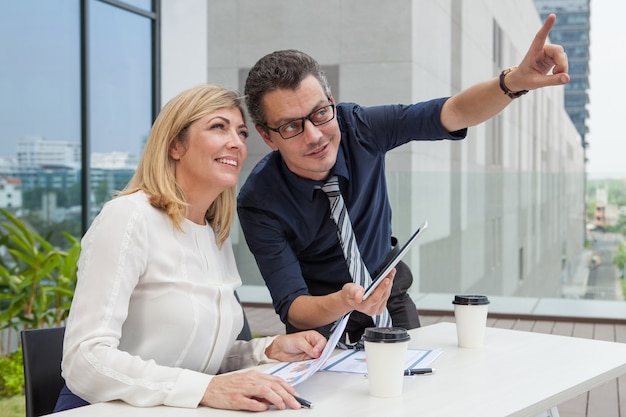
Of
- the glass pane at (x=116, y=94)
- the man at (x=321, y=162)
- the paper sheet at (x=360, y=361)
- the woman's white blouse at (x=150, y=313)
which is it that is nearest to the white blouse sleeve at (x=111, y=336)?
the woman's white blouse at (x=150, y=313)

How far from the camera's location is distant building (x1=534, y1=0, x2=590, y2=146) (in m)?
6.23

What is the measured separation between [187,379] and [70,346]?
0.79 feet

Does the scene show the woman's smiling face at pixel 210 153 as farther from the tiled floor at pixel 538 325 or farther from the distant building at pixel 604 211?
the distant building at pixel 604 211

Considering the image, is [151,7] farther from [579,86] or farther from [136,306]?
[136,306]

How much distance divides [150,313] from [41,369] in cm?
35

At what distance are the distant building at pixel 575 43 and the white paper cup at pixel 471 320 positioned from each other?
4.68 metres

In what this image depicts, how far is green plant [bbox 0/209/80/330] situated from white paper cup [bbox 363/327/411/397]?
10.9 ft

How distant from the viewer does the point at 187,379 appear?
1.52 metres

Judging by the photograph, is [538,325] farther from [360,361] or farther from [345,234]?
[360,361]

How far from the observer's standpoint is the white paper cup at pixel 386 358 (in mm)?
1526

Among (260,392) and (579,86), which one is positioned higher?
(579,86)

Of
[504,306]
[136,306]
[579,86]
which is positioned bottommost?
[504,306]

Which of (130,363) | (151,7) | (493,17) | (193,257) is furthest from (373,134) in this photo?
(493,17)

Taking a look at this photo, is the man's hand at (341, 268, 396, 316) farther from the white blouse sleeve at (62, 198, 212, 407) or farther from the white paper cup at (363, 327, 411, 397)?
the white blouse sleeve at (62, 198, 212, 407)
